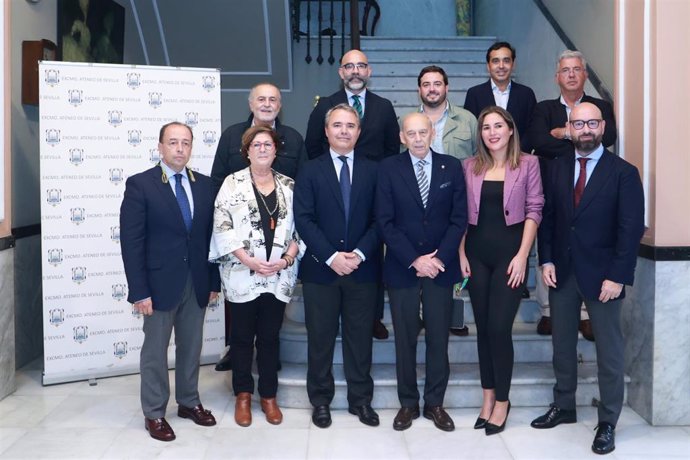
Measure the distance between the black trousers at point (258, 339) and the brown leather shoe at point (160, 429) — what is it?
0.40 metres

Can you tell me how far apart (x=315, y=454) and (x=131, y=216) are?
1436mm

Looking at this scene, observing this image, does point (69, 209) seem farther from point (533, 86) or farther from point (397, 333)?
point (533, 86)

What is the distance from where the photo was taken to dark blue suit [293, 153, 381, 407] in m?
3.30

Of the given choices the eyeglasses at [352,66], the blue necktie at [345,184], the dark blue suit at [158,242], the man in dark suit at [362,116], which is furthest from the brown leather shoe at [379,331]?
the eyeglasses at [352,66]

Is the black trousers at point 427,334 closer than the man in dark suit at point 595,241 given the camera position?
No

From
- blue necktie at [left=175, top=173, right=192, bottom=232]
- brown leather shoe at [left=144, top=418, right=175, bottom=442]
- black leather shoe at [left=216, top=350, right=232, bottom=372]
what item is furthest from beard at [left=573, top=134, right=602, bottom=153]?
black leather shoe at [left=216, top=350, right=232, bottom=372]

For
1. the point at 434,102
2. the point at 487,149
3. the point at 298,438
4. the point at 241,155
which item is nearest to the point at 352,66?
the point at 434,102

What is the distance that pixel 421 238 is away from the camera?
325 centimetres

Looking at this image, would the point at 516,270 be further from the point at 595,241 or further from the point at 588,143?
the point at 588,143

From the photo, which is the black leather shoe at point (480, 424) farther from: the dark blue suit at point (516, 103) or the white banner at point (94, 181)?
the white banner at point (94, 181)

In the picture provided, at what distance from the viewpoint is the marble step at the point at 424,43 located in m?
7.01

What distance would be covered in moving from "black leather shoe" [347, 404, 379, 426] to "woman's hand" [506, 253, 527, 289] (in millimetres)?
994

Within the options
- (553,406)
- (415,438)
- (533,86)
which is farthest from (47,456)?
(533,86)

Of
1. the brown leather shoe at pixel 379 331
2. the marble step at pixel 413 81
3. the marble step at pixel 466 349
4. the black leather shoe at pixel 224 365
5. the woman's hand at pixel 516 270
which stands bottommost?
the black leather shoe at pixel 224 365
